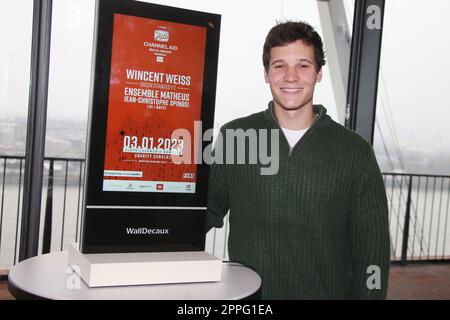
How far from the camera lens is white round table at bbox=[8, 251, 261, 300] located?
914 millimetres

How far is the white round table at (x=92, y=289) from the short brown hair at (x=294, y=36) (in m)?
0.83

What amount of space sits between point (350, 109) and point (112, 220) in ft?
6.46

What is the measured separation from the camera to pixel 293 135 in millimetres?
1684

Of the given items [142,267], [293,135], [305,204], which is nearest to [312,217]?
[305,204]

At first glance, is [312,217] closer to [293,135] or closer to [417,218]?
[293,135]

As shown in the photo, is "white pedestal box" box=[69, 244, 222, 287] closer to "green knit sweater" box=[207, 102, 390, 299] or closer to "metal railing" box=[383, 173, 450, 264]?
"green knit sweater" box=[207, 102, 390, 299]

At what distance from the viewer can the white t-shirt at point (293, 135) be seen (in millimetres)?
1675

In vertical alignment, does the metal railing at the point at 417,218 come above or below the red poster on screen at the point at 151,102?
below

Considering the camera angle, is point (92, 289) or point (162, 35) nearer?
point (92, 289)

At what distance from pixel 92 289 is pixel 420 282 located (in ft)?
11.6

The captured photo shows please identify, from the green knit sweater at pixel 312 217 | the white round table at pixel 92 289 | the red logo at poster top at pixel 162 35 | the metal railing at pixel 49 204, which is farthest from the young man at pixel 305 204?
the metal railing at pixel 49 204

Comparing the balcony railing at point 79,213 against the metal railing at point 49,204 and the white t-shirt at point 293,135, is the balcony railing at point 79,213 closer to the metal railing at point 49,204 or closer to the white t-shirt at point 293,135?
the metal railing at point 49,204
